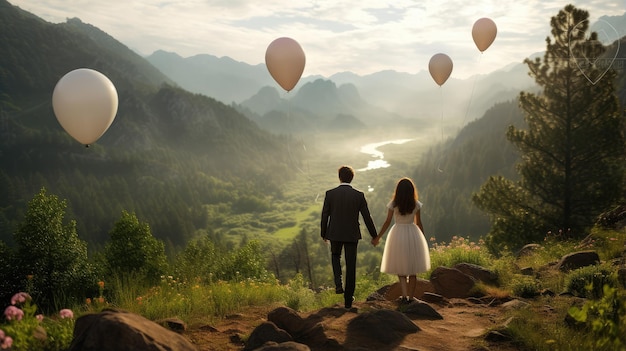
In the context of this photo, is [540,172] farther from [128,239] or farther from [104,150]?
[104,150]

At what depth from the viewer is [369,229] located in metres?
7.62

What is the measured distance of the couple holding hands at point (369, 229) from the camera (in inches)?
298

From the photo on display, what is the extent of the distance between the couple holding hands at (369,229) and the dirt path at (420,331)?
2.30ft

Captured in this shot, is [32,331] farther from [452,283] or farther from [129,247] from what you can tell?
[129,247]

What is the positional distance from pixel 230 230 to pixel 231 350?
516 ft

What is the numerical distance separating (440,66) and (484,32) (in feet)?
6.84

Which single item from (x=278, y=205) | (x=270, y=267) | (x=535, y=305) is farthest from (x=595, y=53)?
(x=278, y=205)

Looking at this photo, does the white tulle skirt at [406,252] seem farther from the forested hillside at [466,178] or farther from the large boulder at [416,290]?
the forested hillside at [466,178]

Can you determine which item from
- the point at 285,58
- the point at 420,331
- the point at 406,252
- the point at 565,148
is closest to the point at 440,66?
the point at 565,148

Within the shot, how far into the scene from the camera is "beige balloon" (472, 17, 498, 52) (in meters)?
18.7

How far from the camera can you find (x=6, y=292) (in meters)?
27.0

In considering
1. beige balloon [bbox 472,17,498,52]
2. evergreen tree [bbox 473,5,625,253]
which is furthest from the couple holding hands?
evergreen tree [bbox 473,5,625,253]

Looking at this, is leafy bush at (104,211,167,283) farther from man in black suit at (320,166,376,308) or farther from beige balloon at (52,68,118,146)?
man in black suit at (320,166,376,308)

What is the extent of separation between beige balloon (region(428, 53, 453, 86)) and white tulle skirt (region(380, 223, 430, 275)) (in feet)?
42.0
